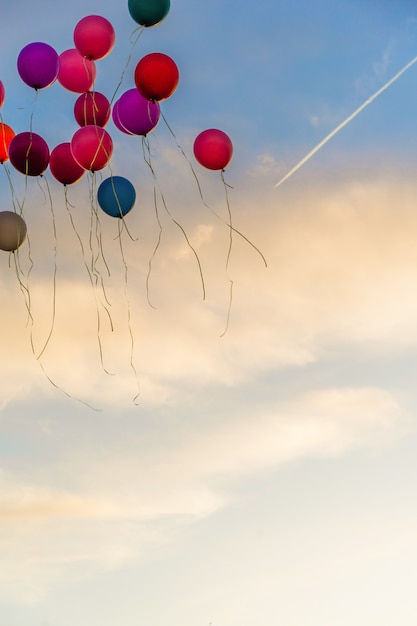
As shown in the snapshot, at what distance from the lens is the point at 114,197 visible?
8.44m

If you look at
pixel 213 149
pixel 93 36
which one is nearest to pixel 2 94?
pixel 93 36

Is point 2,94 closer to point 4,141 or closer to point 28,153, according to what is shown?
point 4,141

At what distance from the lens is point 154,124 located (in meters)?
8.32

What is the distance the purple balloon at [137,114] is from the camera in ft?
27.0

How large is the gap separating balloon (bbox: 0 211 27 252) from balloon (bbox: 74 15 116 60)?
5.53 feet

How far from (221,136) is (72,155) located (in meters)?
1.47

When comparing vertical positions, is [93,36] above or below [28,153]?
above

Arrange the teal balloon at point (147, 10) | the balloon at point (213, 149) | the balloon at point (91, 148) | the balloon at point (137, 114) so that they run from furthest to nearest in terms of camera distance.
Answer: the balloon at point (213, 149), the balloon at point (137, 114), the balloon at point (91, 148), the teal balloon at point (147, 10)

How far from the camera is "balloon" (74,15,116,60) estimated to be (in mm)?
8164

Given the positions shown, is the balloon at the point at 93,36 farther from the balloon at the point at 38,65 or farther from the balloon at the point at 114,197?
the balloon at the point at 114,197

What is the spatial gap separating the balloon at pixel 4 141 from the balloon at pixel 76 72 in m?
0.78

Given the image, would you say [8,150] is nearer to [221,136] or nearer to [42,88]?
[42,88]

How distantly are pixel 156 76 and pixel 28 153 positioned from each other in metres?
1.48

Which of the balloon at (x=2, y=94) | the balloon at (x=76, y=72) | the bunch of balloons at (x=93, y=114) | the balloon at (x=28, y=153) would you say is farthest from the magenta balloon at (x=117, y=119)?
the balloon at (x=2, y=94)
